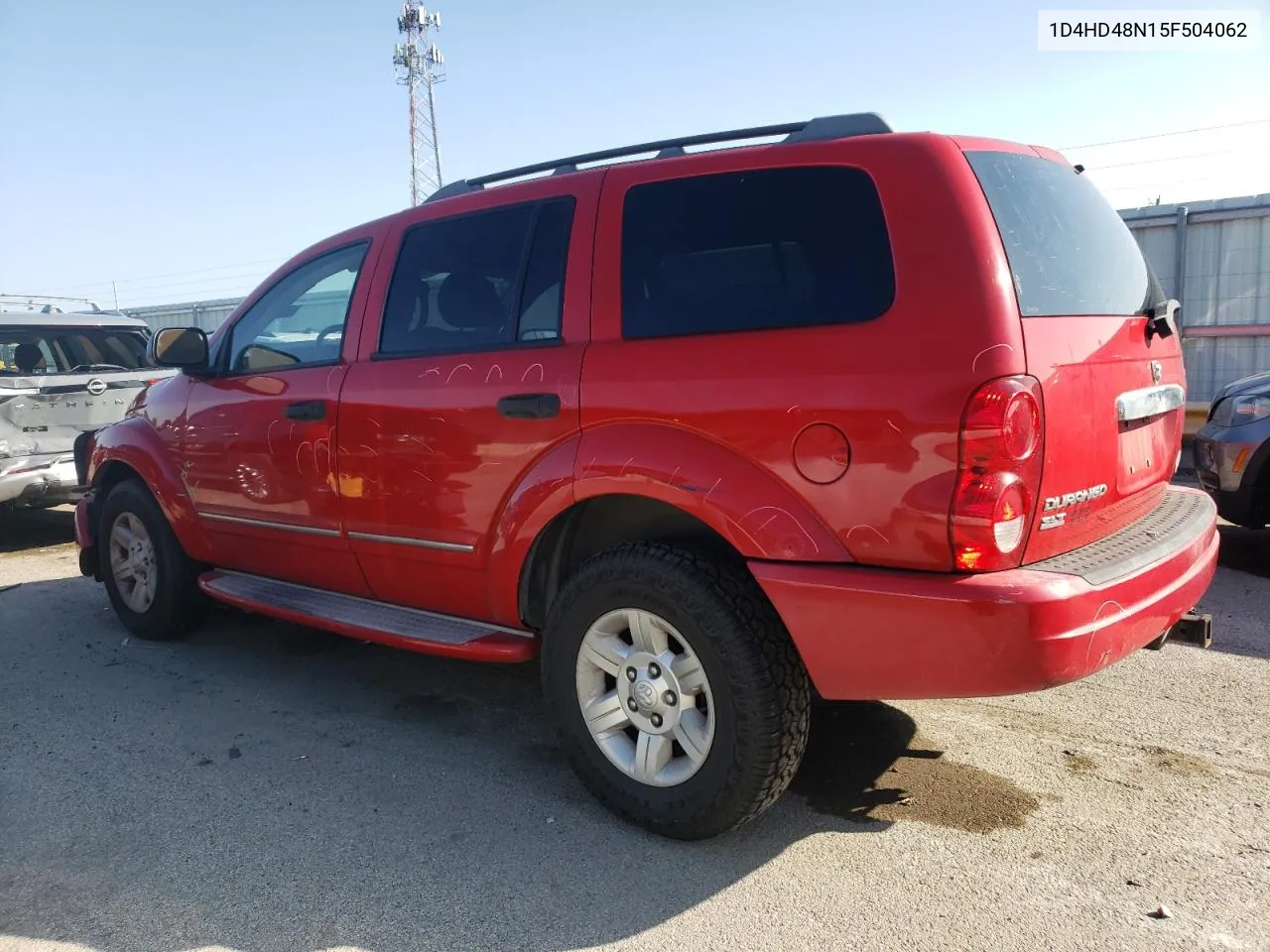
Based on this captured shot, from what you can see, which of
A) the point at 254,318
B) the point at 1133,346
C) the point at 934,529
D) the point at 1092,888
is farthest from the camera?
the point at 254,318

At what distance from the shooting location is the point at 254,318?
4.49m

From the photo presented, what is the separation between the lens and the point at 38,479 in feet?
23.4

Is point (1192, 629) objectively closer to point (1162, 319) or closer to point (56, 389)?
point (1162, 319)

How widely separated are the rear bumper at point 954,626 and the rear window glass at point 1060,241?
740 mm

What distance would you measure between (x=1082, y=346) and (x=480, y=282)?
2055 millimetres

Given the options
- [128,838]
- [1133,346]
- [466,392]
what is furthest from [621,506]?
[128,838]

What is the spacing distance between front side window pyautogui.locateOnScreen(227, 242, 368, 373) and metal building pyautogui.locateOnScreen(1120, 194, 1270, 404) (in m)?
8.97

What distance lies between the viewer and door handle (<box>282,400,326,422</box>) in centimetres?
384

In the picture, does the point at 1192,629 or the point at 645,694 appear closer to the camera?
the point at 645,694

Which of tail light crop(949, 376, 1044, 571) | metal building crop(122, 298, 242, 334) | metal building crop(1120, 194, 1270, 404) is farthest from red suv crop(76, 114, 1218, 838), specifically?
metal building crop(122, 298, 242, 334)

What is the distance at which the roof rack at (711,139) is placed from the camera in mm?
2795

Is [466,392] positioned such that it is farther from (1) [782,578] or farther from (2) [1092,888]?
(2) [1092,888]

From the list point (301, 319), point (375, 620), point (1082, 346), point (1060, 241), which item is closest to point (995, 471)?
point (1082, 346)

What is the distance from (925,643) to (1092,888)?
87 centimetres
